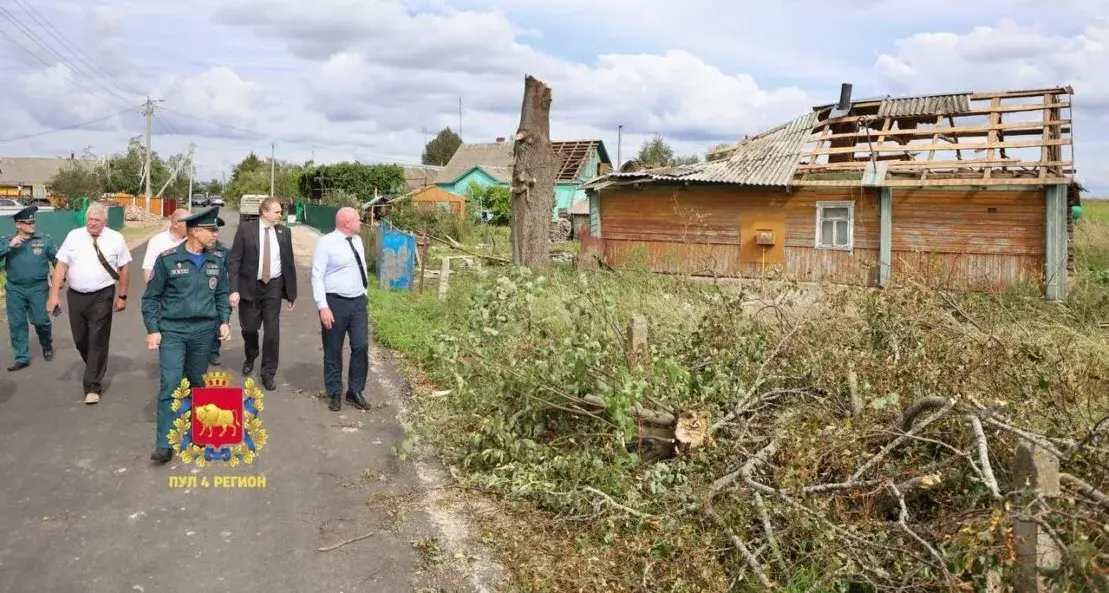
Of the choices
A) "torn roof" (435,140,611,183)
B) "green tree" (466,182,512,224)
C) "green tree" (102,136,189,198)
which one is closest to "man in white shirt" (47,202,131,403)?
"green tree" (466,182,512,224)

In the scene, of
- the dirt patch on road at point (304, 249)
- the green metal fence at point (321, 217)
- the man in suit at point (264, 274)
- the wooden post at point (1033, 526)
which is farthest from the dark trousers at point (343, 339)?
the green metal fence at point (321, 217)

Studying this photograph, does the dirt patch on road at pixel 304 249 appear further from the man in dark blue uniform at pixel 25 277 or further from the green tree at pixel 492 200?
the man in dark blue uniform at pixel 25 277

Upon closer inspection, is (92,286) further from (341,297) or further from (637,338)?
(637,338)

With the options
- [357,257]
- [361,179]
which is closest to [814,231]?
[357,257]

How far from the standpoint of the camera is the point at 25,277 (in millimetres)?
8312

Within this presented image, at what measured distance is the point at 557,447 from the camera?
5410 mm

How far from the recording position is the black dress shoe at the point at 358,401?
7250 millimetres

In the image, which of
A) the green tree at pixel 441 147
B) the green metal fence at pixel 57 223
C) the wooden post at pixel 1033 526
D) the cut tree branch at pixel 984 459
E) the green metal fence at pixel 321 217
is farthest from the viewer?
the green tree at pixel 441 147

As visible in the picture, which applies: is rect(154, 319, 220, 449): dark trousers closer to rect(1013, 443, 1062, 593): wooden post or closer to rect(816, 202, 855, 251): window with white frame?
rect(1013, 443, 1062, 593): wooden post

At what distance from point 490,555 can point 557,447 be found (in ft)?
3.75

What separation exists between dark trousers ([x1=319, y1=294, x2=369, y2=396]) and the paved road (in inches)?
9.6

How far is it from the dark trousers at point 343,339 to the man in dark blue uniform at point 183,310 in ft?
3.45

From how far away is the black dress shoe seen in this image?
7250 millimetres

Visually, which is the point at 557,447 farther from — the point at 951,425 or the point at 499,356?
the point at 951,425
